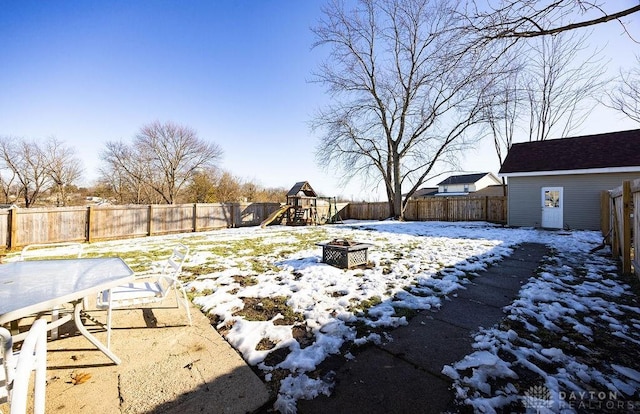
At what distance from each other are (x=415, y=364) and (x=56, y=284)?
9.85 ft

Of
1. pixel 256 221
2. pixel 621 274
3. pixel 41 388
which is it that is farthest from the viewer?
pixel 256 221

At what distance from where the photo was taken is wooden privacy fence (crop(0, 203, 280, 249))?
917 cm

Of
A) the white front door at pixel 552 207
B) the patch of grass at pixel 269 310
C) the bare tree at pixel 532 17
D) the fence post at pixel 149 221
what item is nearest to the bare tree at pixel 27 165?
the fence post at pixel 149 221

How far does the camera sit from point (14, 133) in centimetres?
2158

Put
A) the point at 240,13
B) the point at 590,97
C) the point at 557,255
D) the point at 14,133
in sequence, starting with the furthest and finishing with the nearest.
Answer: the point at 14,133 → the point at 590,97 → the point at 240,13 → the point at 557,255

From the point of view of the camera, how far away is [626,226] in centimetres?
438

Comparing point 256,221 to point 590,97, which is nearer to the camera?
point 590,97

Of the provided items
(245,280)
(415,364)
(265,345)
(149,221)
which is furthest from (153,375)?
(149,221)

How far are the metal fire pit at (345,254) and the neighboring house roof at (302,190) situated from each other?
12.2 m

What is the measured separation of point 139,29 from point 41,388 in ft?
40.1

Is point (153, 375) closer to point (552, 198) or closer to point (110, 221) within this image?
point (110, 221)

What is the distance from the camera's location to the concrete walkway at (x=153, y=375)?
1.68 m

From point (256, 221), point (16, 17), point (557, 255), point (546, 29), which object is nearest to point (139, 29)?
point (16, 17)

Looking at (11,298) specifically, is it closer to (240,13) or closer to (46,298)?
(46,298)
